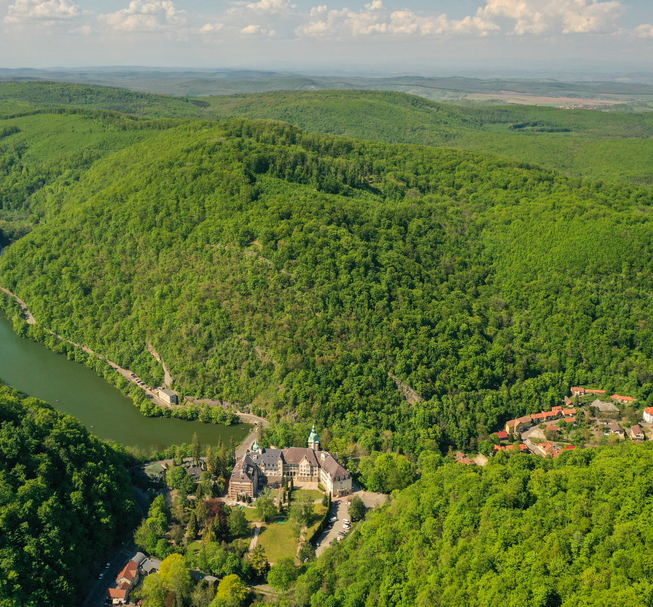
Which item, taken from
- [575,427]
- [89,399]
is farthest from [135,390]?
[575,427]

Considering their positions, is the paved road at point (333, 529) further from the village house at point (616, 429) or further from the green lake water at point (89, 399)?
the village house at point (616, 429)

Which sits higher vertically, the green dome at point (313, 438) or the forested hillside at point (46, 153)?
the forested hillside at point (46, 153)

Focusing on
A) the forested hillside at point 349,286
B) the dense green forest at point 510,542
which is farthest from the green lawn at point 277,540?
the forested hillside at point 349,286

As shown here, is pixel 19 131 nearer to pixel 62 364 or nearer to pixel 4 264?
pixel 4 264

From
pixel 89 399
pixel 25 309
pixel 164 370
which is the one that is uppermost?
pixel 25 309

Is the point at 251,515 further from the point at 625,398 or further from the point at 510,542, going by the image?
the point at 625,398
